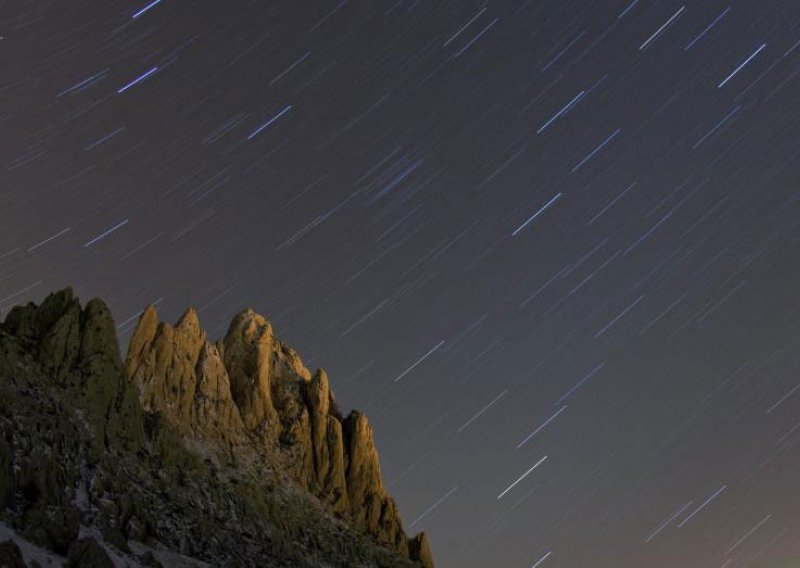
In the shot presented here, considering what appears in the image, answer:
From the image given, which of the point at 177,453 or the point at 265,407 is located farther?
the point at 265,407

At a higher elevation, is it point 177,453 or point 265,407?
point 177,453

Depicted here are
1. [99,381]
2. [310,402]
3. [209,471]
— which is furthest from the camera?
[310,402]

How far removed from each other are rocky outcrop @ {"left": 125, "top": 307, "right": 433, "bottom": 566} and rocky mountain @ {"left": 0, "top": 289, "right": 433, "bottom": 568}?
157 mm

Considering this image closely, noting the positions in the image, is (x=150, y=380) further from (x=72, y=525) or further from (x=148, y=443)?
(x=72, y=525)

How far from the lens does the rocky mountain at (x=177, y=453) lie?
45781mm

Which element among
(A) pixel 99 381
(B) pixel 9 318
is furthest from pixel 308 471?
(B) pixel 9 318

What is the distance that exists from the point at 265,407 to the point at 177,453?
2107cm

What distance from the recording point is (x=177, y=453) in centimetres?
6488

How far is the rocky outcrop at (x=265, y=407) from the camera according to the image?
246 feet

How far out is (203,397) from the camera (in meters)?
77.7

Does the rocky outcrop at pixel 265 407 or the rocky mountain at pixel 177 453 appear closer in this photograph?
the rocky mountain at pixel 177 453

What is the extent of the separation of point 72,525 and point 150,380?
102ft

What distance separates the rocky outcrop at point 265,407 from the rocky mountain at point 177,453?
157 millimetres

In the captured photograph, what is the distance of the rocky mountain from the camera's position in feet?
150
